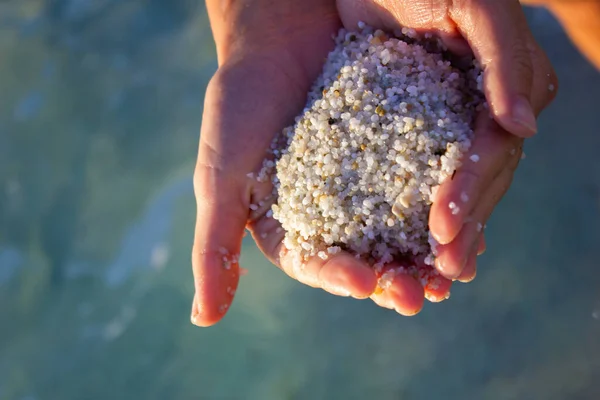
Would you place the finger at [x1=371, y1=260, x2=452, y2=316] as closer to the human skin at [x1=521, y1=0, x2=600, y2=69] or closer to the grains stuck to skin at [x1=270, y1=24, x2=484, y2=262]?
the grains stuck to skin at [x1=270, y1=24, x2=484, y2=262]

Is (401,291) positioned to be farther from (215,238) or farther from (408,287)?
(215,238)

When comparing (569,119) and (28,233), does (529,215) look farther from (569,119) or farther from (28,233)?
(28,233)

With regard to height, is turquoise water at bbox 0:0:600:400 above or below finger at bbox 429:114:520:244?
below

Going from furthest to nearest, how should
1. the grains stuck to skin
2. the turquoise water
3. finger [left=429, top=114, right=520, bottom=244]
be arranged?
the turquoise water
the grains stuck to skin
finger [left=429, top=114, right=520, bottom=244]

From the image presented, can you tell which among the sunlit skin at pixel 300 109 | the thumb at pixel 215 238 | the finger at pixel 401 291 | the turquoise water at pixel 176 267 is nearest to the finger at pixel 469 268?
the sunlit skin at pixel 300 109

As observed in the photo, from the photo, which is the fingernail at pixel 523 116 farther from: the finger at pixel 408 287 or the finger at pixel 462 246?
the finger at pixel 408 287

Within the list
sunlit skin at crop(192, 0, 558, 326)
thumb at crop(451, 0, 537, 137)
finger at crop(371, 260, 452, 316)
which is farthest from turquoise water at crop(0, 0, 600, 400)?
thumb at crop(451, 0, 537, 137)

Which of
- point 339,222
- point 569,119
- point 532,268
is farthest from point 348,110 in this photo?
point 569,119
